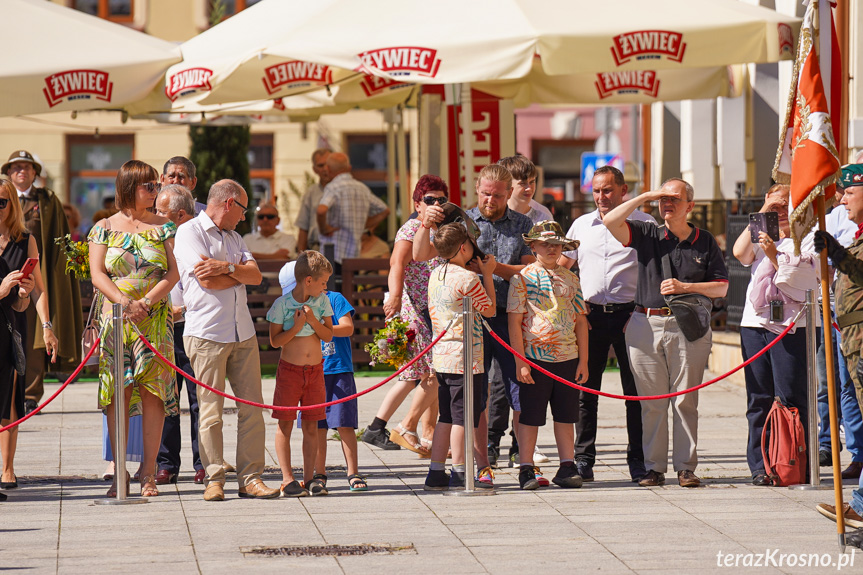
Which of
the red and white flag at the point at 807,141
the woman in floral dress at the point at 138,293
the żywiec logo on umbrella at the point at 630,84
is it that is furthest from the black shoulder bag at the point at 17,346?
the żywiec logo on umbrella at the point at 630,84

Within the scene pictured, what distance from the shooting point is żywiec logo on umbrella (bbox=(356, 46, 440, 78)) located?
10414 mm

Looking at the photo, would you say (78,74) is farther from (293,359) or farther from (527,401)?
(527,401)

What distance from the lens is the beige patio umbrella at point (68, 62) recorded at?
10.7m

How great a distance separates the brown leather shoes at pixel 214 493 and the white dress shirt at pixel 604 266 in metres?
2.61

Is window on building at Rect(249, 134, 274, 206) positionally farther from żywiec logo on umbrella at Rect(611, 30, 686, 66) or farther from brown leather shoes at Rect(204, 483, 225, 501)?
brown leather shoes at Rect(204, 483, 225, 501)

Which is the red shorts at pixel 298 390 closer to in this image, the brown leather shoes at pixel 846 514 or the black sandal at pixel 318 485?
the black sandal at pixel 318 485

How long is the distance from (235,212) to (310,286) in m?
0.62

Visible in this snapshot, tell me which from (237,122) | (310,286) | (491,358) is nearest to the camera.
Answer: (310,286)

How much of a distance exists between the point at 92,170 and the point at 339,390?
22.9 meters

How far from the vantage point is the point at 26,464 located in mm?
9359

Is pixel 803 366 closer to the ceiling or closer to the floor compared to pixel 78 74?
closer to the floor

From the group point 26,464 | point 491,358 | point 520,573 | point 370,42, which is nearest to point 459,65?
point 370,42

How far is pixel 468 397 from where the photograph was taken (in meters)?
8.04

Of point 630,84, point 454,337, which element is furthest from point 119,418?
point 630,84
